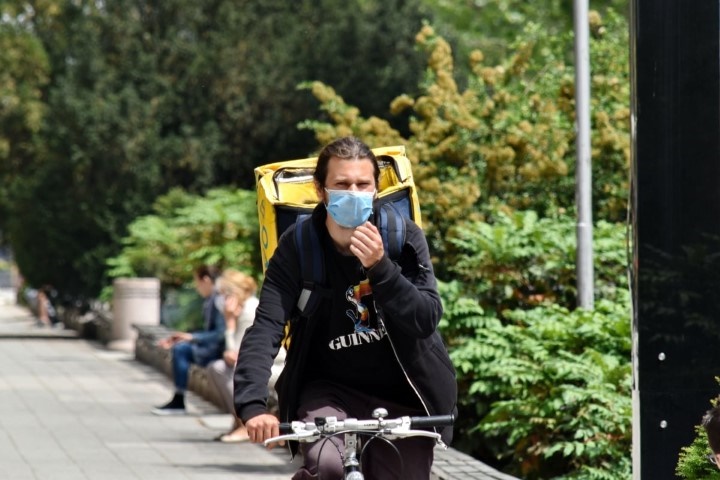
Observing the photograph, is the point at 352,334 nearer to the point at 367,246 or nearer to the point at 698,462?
the point at 367,246

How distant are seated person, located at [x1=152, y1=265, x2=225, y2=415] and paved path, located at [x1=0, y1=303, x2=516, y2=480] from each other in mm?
221

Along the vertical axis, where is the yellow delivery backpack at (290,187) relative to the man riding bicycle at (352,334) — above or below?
above

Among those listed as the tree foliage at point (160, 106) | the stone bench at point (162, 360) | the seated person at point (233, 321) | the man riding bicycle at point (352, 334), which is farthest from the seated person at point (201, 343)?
the tree foliage at point (160, 106)

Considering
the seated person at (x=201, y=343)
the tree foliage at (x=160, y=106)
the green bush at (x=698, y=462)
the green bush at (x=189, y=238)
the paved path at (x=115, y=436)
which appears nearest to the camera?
the green bush at (x=698, y=462)

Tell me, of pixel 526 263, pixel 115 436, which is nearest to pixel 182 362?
pixel 115 436

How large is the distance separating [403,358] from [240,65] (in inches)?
975

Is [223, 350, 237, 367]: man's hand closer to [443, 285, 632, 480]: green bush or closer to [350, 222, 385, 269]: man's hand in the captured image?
[443, 285, 632, 480]: green bush

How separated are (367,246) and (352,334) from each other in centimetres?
42

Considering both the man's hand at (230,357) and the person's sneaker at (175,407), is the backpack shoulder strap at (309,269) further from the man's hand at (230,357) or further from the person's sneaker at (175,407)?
the person's sneaker at (175,407)

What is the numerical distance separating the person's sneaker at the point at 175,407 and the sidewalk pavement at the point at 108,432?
14cm

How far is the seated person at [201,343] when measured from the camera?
1362 centimetres

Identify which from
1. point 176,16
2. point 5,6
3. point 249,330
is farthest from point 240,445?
point 5,6

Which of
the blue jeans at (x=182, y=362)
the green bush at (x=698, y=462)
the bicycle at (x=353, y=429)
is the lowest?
the blue jeans at (x=182, y=362)

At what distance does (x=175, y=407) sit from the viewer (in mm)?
14406
